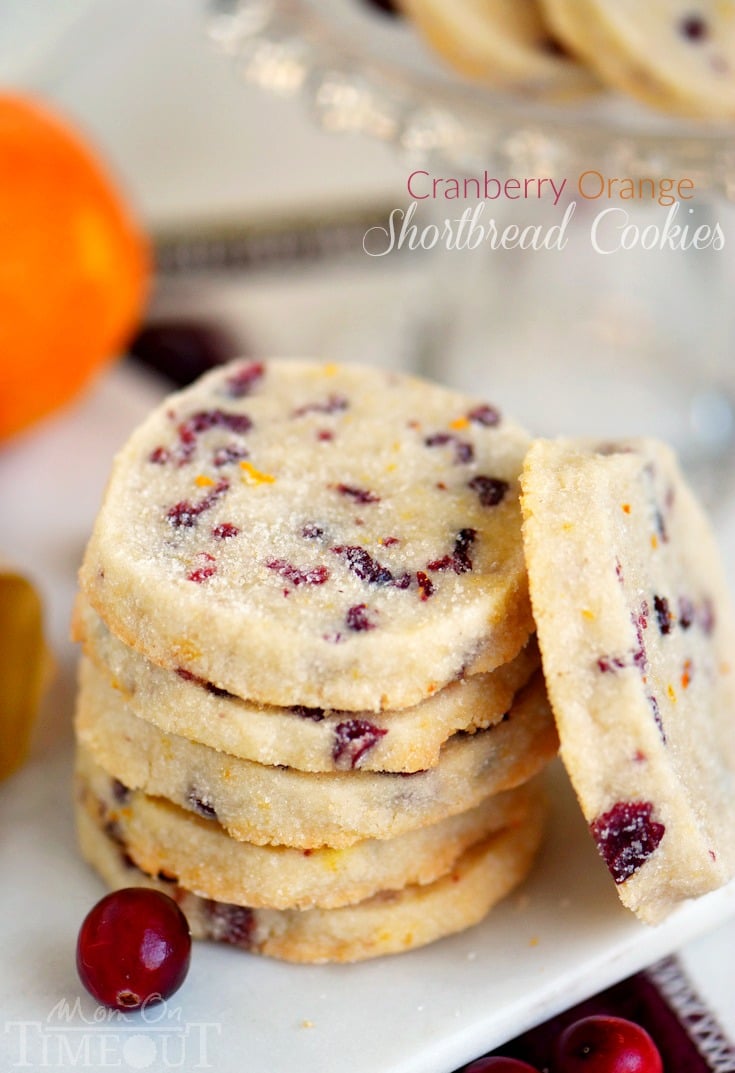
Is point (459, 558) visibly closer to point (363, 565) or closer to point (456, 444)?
point (363, 565)

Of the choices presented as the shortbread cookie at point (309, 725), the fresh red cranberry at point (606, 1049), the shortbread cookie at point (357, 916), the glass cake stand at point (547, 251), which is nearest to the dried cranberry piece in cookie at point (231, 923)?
the shortbread cookie at point (357, 916)

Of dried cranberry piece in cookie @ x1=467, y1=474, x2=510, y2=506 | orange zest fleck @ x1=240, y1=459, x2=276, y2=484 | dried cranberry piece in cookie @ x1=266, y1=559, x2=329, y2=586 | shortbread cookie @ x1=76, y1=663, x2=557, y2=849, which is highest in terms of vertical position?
dried cranberry piece in cookie @ x1=467, y1=474, x2=510, y2=506

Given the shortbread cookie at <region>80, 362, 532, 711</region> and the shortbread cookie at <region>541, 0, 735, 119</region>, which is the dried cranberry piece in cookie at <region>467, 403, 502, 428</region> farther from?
the shortbread cookie at <region>541, 0, 735, 119</region>

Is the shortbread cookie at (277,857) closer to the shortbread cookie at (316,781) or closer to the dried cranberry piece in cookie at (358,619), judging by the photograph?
the shortbread cookie at (316,781)

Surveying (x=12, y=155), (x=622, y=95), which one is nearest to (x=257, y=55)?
(x=12, y=155)

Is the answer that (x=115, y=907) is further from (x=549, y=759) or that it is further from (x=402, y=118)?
(x=402, y=118)

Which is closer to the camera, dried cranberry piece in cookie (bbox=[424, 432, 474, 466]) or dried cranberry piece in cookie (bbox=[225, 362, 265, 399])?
dried cranberry piece in cookie (bbox=[424, 432, 474, 466])

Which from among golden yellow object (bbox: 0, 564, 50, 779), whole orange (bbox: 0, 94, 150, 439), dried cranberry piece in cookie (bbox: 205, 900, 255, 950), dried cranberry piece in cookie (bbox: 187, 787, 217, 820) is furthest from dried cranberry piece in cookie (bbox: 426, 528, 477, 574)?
whole orange (bbox: 0, 94, 150, 439)
